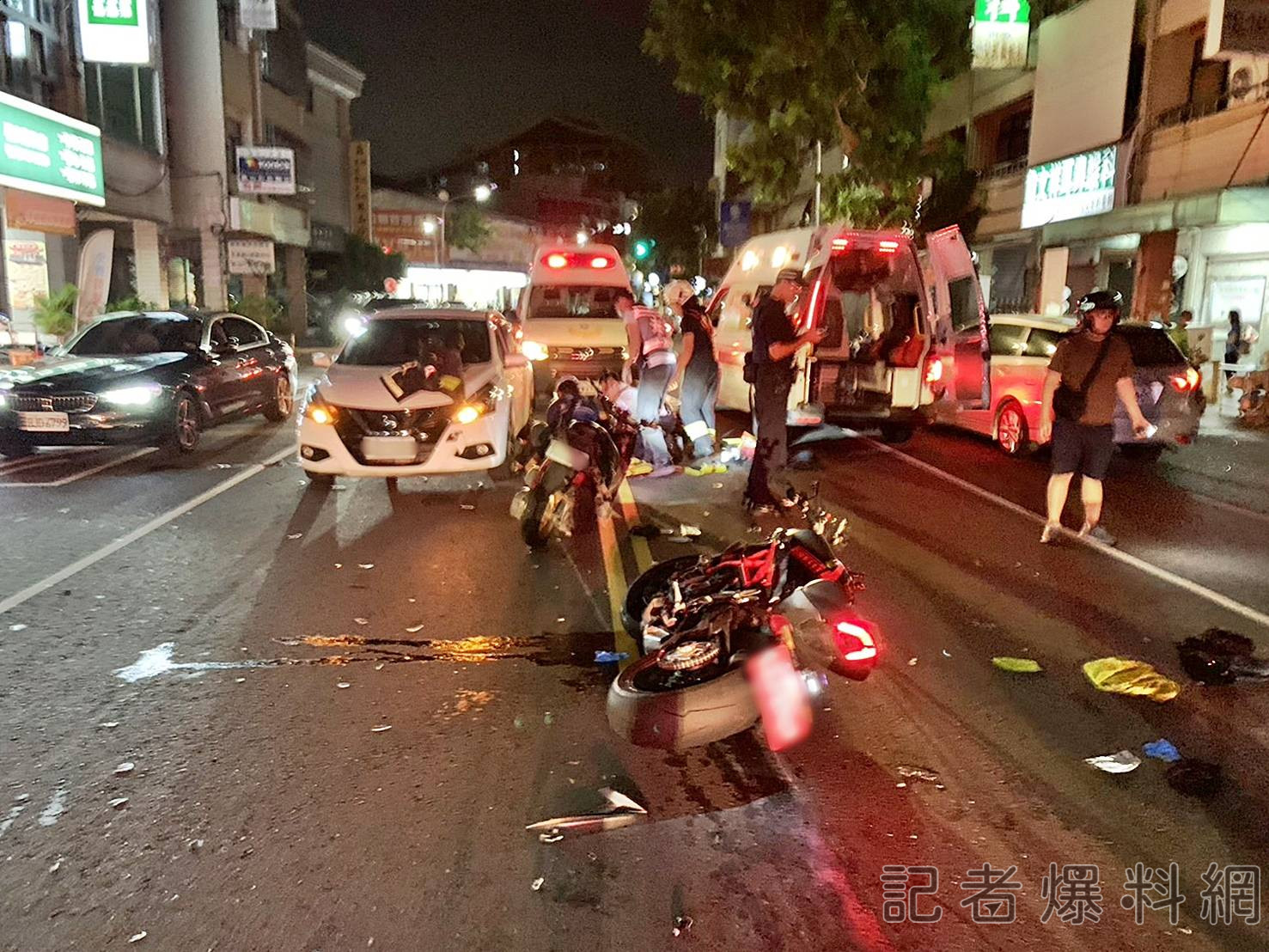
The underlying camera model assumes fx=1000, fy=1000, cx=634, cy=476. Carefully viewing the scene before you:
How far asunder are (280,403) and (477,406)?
21.6 ft

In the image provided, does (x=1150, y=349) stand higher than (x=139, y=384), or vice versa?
(x=1150, y=349)

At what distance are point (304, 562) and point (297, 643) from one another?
1.62 metres

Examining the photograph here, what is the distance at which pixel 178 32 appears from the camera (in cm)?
2647

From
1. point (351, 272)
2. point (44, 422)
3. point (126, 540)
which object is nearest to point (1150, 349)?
point (126, 540)

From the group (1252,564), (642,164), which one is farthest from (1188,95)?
(642,164)

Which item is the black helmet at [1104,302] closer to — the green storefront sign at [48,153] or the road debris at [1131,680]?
the road debris at [1131,680]

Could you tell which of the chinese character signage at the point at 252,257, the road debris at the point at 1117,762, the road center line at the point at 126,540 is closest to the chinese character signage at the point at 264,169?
the chinese character signage at the point at 252,257

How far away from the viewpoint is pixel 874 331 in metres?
12.8

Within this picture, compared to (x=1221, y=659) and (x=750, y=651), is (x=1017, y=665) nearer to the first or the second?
(x=1221, y=659)

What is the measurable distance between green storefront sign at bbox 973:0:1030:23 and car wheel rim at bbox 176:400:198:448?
16.9 m

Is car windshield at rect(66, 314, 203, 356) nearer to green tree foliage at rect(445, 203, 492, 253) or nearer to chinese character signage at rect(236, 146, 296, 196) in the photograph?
chinese character signage at rect(236, 146, 296, 196)

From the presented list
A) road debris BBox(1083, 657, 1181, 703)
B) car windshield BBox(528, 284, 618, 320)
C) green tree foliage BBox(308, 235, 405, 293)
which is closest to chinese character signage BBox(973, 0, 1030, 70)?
car windshield BBox(528, 284, 618, 320)

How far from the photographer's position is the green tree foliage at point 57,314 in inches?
687

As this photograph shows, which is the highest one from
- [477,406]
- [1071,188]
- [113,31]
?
[113,31]
